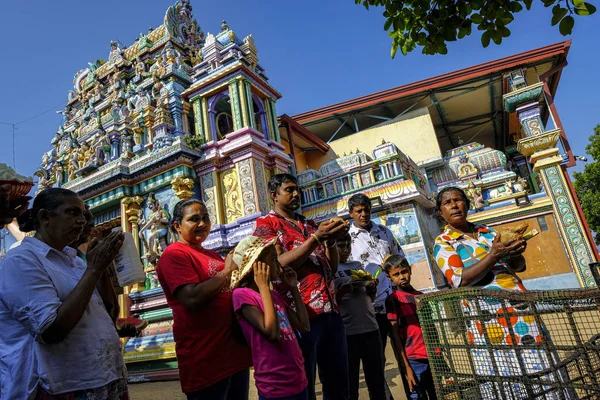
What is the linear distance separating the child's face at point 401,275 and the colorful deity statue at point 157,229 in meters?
6.72

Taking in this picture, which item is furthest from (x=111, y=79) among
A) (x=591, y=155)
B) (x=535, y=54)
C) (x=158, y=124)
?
(x=591, y=155)

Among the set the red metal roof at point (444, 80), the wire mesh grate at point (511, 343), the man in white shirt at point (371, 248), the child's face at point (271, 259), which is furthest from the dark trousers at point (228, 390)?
the red metal roof at point (444, 80)

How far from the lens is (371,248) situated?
3.11 meters

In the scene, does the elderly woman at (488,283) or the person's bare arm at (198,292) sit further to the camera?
the person's bare arm at (198,292)

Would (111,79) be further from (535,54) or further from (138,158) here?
(535,54)

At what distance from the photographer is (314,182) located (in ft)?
31.5

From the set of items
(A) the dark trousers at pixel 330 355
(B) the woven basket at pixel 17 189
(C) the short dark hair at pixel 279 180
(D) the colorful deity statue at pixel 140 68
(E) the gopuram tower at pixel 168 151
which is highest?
(D) the colorful deity statue at pixel 140 68

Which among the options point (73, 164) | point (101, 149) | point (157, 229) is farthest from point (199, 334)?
point (73, 164)

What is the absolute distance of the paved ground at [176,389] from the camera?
361cm

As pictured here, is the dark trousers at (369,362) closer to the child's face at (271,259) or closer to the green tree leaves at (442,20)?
the child's face at (271,259)

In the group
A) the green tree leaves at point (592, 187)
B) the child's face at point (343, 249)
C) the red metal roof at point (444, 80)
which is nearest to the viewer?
the child's face at point (343, 249)

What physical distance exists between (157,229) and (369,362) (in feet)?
23.2

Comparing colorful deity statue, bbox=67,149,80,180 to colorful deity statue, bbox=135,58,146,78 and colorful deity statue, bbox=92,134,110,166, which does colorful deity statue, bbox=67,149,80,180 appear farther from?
colorful deity statue, bbox=135,58,146,78

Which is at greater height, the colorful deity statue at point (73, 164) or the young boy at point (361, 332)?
the colorful deity statue at point (73, 164)
